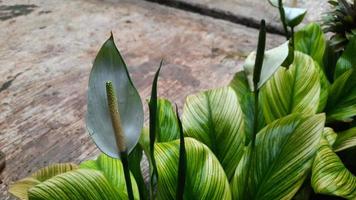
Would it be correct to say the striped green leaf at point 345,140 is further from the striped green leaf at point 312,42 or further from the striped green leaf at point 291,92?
the striped green leaf at point 312,42

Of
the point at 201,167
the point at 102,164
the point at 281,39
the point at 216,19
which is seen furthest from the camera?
the point at 216,19

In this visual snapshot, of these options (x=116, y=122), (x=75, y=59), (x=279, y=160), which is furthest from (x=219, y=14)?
(x=116, y=122)

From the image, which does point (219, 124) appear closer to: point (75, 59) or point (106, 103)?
point (106, 103)

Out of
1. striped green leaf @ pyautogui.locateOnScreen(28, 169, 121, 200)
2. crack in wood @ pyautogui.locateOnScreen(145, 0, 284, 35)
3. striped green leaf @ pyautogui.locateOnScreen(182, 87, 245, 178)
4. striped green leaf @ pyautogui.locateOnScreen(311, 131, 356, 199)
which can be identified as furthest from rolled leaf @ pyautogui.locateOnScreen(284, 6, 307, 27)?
crack in wood @ pyautogui.locateOnScreen(145, 0, 284, 35)

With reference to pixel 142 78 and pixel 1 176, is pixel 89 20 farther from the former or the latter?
pixel 1 176

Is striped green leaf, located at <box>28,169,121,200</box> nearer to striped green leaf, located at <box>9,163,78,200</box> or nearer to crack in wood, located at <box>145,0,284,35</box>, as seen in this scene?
striped green leaf, located at <box>9,163,78,200</box>

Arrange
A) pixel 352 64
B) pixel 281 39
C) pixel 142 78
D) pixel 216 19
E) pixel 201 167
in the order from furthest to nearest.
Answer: pixel 216 19
pixel 281 39
pixel 142 78
pixel 352 64
pixel 201 167

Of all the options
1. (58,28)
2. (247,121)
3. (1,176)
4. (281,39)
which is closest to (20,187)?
(1,176)
